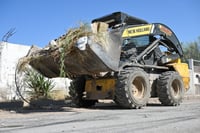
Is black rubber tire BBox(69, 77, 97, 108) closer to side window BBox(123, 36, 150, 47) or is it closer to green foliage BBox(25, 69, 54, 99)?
side window BBox(123, 36, 150, 47)

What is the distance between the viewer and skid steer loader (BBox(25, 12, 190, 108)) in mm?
9664

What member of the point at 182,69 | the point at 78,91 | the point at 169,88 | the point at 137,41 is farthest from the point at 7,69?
the point at 182,69

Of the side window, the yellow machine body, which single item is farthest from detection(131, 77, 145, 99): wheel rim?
the yellow machine body

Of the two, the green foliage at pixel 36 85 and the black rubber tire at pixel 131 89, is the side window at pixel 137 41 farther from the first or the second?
the green foliage at pixel 36 85

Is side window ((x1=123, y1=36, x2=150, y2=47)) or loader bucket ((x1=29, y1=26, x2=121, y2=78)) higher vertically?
side window ((x1=123, y1=36, x2=150, y2=47))

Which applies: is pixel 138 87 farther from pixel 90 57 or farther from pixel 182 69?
pixel 182 69

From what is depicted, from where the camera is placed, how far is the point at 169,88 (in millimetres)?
12281

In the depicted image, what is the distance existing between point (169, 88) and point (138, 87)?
5.11 ft

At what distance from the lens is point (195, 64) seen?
80.5ft

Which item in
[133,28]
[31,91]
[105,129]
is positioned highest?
[133,28]

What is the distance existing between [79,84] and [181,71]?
4570 mm

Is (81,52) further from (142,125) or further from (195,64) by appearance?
(195,64)

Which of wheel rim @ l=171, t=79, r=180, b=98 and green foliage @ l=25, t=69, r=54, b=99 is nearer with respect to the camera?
wheel rim @ l=171, t=79, r=180, b=98

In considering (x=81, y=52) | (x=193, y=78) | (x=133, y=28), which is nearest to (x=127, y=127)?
(x=81, y=52)
